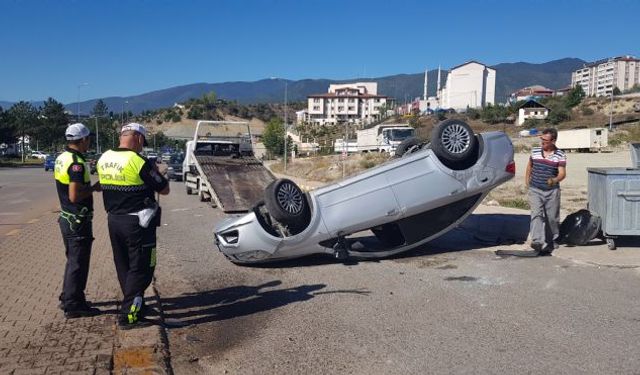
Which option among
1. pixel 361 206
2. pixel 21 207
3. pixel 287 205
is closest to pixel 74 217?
pixel 287 205

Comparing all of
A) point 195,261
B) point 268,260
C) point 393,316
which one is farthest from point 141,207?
point 195,261

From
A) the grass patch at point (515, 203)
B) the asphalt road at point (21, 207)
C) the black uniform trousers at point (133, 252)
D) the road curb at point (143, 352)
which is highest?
the black uniform trousers at point (133, 252)

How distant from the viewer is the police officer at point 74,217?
17.9 feet

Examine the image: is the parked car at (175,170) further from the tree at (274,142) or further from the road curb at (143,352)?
the road curb at (143,352)

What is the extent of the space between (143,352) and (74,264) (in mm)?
1336

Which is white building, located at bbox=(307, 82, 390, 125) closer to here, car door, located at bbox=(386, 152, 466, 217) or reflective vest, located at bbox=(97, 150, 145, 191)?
car door, located at bbox=(386, 152, 466, 217)

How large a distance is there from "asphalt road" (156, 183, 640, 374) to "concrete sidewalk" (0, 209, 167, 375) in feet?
1.07

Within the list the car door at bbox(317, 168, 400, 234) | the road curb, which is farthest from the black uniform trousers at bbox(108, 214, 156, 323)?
the car door at bbox(317, 168, 400, 234)

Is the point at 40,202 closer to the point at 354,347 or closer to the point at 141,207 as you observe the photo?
the point at 141,207

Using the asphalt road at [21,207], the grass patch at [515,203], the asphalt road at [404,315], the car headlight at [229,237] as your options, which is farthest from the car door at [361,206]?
the grass patch at [515,203]

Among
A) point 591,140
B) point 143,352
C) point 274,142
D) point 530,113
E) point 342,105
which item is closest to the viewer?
point 143,352

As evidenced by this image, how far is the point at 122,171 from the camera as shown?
511 cm

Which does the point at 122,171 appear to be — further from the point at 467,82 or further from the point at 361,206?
the point at 467,82

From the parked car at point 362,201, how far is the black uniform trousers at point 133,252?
2.61 meters
